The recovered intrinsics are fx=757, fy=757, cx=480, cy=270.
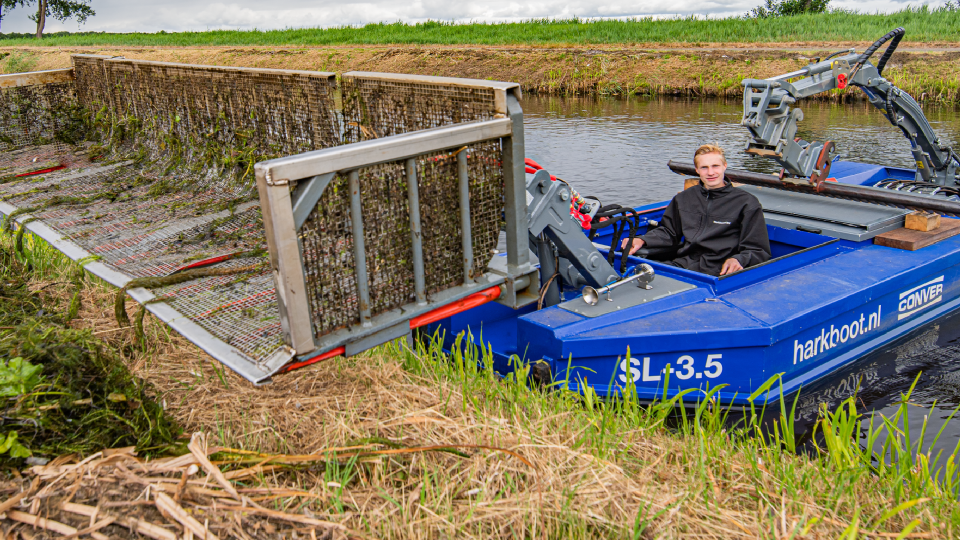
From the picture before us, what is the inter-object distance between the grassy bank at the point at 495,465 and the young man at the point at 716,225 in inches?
63.6

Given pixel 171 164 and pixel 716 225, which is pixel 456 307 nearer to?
pixel 716 225

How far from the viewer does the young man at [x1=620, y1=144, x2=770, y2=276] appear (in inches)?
191

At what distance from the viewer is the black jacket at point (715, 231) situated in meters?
4.86

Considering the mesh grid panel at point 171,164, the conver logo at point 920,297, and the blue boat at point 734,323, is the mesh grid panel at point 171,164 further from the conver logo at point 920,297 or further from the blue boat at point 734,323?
the conver logo at point 920,297

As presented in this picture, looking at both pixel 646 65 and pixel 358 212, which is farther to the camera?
pixel 646 65

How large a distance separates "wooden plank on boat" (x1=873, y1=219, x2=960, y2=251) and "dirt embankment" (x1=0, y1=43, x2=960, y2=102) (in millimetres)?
11632

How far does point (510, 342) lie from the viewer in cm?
436

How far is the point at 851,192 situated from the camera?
570cm

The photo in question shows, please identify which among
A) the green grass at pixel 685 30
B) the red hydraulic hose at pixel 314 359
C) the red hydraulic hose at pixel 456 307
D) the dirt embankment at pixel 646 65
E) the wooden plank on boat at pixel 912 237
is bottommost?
the wooden plank on boat at pixel 912 237

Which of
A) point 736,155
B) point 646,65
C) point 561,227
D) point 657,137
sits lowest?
point 736,155

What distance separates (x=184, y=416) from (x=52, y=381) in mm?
511

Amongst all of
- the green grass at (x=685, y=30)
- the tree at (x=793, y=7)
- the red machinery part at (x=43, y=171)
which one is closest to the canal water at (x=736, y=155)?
the red machinery part at (x=43, y=171)

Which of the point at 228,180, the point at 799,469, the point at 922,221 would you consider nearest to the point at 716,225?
the point at 922,221

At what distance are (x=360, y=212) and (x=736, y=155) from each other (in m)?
A: 9.99
